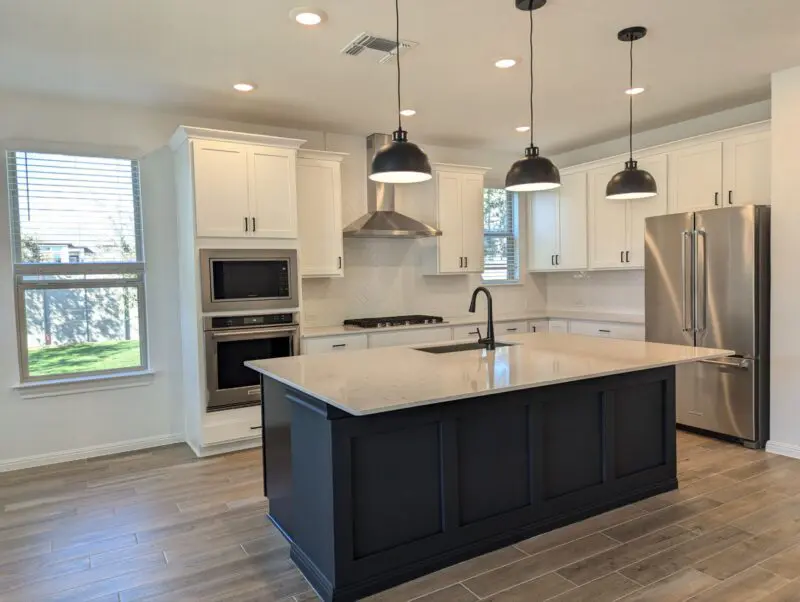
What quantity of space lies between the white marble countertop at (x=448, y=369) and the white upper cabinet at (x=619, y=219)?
81.3 inches

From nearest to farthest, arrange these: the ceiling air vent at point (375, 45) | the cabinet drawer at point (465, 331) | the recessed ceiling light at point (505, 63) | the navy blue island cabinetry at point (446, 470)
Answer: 1. the navy blue island cabinetry at point (446, 470)
2. the ceiling air vent at point (375, 45)
3. the recessed ceiling light at point (505, 63)
4. the cabinet drawer at point (465, 331)

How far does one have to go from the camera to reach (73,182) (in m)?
4.18

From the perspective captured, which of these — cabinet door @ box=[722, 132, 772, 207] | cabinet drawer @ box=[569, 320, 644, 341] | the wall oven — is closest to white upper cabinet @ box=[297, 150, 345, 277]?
Answer: the wall oven

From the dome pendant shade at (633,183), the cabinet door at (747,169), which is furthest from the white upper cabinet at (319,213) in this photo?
the cabinet door at (747,169)

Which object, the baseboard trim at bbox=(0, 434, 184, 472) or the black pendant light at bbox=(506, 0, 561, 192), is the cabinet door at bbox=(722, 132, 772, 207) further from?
the baseboard trim at bbox=(0, 434, 184, 472)

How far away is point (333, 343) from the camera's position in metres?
4.68

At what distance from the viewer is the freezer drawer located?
4.07m

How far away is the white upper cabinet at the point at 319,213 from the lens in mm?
4805

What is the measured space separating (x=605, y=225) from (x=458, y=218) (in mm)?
1479

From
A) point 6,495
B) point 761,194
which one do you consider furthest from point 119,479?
point 761,194

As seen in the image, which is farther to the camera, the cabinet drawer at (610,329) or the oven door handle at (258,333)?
the cabinet drawer at (610,329)

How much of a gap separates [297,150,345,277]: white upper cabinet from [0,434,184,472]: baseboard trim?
181cm

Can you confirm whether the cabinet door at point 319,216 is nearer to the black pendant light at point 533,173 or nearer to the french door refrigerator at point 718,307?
the black pendant light at point 533,173

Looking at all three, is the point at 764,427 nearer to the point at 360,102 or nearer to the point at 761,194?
the point at 761,194
